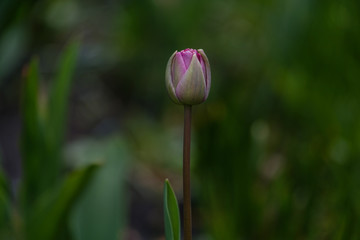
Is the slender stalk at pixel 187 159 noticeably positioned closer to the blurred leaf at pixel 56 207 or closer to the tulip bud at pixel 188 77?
the tulip bud at pixel 188 77

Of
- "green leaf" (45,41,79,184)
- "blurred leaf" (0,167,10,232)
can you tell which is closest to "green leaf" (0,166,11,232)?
"blurred leaf" (0,167,10,232)

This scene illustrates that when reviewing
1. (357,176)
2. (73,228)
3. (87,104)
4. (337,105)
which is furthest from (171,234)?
(87,104)

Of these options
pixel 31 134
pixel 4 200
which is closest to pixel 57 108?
pixel 31 134

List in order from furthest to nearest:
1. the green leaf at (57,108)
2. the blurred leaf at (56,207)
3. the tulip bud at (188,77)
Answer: the green leaf at (57,108), the blurred leaf at (56,207), the tulip bud at (188,77)

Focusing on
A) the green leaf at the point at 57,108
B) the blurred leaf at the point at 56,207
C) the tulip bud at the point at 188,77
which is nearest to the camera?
the tulip bud at the point at 188,77

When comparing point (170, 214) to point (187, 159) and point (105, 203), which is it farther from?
point (105, 203)

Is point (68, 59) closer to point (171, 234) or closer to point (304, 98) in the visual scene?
point (171, 234)

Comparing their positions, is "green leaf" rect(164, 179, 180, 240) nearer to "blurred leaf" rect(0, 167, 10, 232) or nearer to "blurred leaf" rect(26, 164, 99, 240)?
"blurred leaf" rect(26, 164, 99, 240)

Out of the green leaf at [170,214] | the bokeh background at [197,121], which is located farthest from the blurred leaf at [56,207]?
the green leaf at [170,214]
